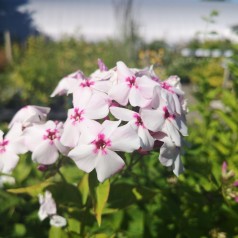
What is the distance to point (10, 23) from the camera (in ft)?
62.9

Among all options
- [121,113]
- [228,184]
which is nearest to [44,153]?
[121,113]

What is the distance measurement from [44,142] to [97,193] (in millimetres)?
249

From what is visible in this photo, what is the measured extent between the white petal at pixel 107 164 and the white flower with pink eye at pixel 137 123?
3.5 inches

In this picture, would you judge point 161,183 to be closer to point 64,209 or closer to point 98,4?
point 64,209

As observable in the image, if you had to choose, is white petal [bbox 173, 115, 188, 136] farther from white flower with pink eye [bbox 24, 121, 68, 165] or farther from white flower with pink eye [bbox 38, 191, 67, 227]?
white flower with pink eye [bbox 38, 191, 67, 227]

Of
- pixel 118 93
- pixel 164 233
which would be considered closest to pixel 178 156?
pixel 118 93

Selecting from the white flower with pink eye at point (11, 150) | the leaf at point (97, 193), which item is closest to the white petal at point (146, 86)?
the leaf at point (97, 193)

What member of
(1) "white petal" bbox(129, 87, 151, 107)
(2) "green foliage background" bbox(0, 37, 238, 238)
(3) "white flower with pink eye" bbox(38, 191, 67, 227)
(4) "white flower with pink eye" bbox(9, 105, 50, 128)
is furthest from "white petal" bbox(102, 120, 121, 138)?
(3) "white flower with pink eye" bbox(38, 191, 67, 227)

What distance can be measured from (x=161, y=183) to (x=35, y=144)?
0.77 meters

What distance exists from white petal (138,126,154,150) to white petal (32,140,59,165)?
11.2 inches

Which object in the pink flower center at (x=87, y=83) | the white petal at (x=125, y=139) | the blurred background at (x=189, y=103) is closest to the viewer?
the white petal at (x=125, y=139)

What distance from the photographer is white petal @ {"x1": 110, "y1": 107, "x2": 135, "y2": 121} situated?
45.6 inches

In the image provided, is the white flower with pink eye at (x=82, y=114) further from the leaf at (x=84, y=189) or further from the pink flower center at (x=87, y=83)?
the leaf at (x=84, y=189)

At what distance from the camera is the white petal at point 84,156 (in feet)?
3.62
